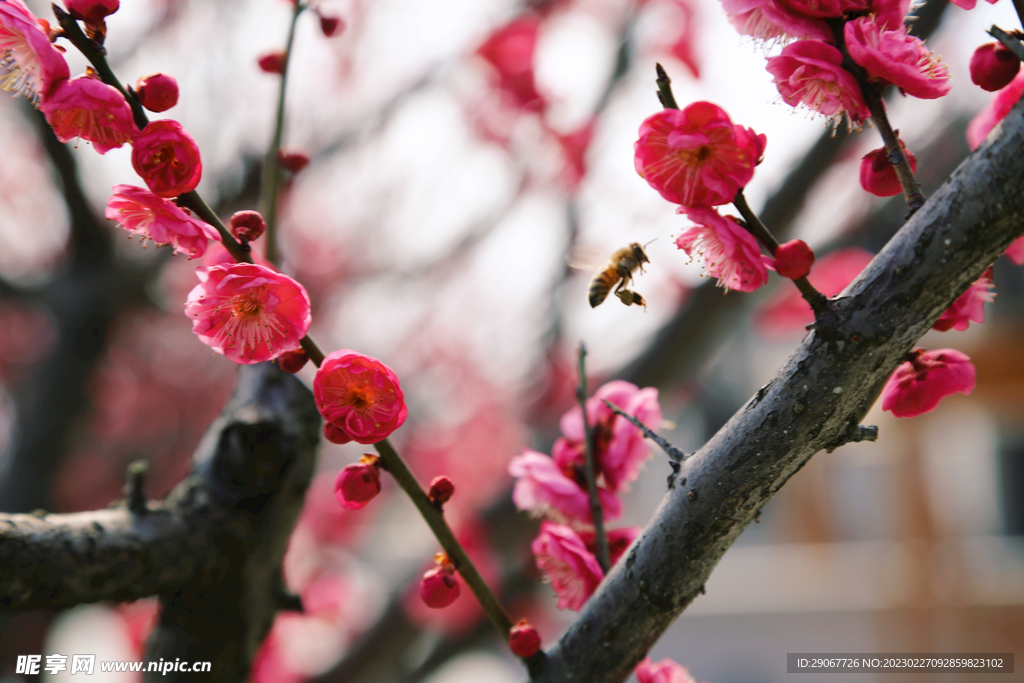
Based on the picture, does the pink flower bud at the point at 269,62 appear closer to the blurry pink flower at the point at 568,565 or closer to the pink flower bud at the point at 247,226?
the pink flower bud at the point at 247,226

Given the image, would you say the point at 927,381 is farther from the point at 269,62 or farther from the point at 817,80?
the point at 269,62

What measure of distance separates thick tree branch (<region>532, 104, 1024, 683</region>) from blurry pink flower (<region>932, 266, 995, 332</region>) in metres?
0.10

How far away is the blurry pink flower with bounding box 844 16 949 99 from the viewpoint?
1.52 feet

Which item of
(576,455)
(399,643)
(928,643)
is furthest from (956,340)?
(576,455)

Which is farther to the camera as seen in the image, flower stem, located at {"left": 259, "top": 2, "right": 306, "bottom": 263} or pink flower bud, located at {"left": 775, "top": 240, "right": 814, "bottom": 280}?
flower stem, located at {"left": 259, "top": 2, "right": 306, "bottom": 263}

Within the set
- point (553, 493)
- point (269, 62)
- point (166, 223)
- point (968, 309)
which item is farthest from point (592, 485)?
point (269, 62)

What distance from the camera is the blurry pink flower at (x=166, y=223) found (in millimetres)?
491

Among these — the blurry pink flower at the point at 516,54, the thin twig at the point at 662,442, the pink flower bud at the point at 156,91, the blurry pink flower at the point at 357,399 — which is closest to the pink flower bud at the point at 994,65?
the thin twig at the point at 662,442

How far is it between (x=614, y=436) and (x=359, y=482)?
1.08ft

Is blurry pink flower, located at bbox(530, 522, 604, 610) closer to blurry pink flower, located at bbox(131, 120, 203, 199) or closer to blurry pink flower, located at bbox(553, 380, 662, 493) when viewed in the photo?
blurry pink flower, located at bbox(553, 380, 662, 493)

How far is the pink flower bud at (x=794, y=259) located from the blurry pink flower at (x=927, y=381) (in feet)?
0.65

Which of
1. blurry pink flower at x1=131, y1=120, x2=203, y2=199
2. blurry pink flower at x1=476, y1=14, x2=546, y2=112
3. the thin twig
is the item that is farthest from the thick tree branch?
blurry pink flower at x1=476, y1=14, x2=546, y2=112

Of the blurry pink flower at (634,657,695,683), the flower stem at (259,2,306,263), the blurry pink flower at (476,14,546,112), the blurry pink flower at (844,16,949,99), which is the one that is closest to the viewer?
the blurry pink flower at (844,16,949,99)

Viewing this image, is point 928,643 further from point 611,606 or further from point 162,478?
point 162,478
